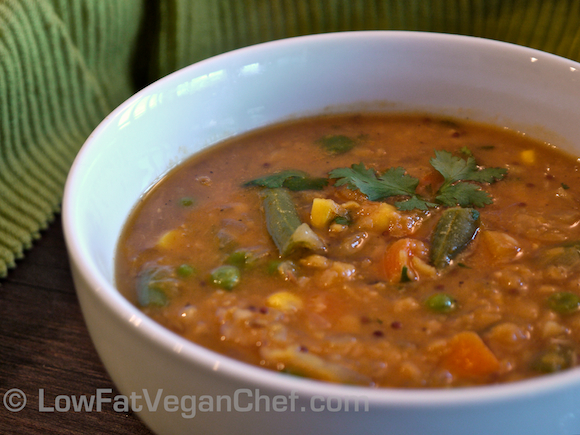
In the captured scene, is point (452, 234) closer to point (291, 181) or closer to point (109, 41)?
point (291, 181)

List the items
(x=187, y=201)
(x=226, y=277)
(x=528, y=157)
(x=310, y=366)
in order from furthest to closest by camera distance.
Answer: (x=528, y=157) → (x=187, y=201) → (x=226, y=277) → (x=310, y=366)

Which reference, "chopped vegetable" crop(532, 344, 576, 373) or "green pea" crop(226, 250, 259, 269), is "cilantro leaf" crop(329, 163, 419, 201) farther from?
"chopped vegetable" crop(532, 344, 576, 373)

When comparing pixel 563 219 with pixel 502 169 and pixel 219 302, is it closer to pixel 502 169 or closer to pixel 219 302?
pixel 502 169

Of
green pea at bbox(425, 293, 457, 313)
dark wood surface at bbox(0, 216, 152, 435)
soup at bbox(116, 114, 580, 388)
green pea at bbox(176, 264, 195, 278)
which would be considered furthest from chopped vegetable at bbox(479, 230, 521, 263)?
dark wood surface at bbox(0, 216, 152, 435)

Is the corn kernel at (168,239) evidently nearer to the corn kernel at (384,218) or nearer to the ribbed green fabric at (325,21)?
the corn kernel at (384,218)

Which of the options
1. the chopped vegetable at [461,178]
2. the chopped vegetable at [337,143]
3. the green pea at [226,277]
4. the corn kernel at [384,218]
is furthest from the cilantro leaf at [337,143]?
the green pea at [226,277]

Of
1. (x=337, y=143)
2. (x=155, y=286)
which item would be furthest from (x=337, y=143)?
(x=155, y=286)
